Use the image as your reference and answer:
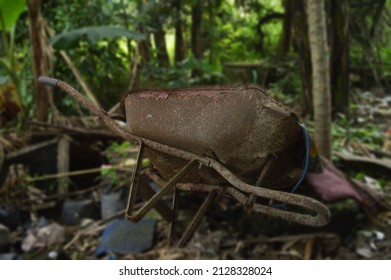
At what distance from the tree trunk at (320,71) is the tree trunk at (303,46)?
64.5 inches

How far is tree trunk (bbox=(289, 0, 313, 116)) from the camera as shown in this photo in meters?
4.28

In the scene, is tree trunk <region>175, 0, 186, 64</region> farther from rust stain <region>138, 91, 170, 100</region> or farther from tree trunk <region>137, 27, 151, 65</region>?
rust stain <region>138, 91, 170, 100</region>

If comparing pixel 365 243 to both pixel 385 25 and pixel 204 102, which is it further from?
pixel 385 25

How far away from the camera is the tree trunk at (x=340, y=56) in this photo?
181 inches

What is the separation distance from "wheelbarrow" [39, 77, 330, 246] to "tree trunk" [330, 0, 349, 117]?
4.08m

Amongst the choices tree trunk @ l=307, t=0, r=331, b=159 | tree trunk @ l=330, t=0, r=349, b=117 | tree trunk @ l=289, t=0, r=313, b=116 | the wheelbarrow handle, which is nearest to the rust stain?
the wheelbarrow handle

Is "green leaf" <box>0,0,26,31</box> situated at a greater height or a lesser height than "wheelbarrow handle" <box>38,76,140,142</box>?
greater

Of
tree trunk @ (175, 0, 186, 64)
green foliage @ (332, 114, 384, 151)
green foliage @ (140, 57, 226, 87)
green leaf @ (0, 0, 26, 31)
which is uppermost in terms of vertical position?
green leaf @ (0, 0, 26, 31)

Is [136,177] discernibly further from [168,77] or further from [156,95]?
[168,77]

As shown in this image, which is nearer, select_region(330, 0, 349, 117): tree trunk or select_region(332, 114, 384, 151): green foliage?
select_region(332, 114, 384, 151): green foliage

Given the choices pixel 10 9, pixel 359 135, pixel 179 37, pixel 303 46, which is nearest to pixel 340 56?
pixel 303 46

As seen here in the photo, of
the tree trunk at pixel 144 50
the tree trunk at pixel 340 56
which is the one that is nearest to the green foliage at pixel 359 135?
the tree trunk at pixel 340 56

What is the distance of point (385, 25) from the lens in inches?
254
